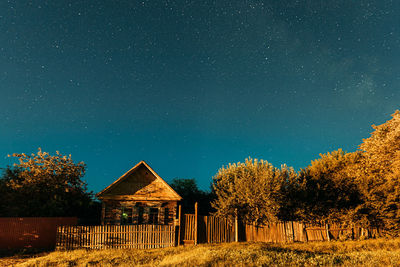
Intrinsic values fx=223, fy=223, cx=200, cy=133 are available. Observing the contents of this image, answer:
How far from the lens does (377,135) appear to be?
1641 centimetres

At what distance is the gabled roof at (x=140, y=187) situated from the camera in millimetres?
20031

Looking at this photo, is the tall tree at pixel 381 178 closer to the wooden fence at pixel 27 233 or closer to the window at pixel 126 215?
the window at pixel 126 215

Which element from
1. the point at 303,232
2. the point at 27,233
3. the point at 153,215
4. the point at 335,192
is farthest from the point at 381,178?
the point at 27,233

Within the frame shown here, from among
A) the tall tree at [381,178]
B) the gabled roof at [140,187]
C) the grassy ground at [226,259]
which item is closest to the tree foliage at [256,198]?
the grassy ground at [226,259]

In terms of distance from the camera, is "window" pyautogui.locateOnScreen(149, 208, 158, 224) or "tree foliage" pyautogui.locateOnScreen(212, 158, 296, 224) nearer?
"tree foliage" pyautogui.locateOnScreen(212, 158, 296, 224)

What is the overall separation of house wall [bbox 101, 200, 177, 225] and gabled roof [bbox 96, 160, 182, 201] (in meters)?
0.52

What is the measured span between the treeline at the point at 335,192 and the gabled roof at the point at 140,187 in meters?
5.32

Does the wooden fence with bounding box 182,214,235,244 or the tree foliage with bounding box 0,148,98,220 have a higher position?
the tree foliage with bounding box 0,148,98,220

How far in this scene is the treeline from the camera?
16.0m

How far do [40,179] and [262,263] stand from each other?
19.8 meters

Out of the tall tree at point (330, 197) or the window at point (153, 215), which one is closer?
the tall tree at point (330, 197)

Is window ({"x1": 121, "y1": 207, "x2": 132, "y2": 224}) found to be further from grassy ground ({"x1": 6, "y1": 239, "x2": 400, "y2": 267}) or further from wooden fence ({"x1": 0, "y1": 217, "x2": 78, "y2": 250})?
grassy ground ({"x1": 6, "y1": 239, "x2": 400, "y2": 267})

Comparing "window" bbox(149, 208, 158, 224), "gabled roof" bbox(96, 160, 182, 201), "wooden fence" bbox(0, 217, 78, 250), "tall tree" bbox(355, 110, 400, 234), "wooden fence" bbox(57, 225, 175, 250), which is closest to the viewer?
"wooden fence" bbox(57, 225, 175, 250)

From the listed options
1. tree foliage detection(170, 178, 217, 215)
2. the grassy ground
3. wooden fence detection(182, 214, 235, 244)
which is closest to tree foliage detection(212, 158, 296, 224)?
wooden fence detection(182, 214, 235, 244)
